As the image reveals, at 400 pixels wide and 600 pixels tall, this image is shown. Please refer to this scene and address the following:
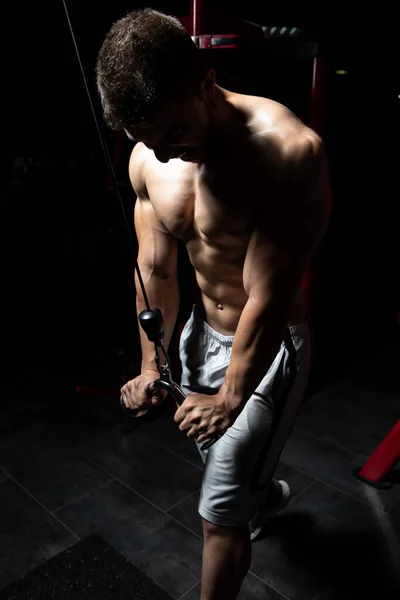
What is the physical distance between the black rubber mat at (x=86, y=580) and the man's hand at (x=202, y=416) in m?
0.79

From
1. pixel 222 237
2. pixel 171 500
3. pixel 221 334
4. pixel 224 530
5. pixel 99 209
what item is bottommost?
pixel 171 500

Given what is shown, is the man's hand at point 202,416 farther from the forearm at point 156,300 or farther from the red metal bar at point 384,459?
the red metal bar at point 384,459

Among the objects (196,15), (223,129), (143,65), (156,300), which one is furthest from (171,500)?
(196,15)

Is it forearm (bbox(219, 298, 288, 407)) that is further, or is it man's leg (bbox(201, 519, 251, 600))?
man's leg (bbox(201, 519, 251, 600))

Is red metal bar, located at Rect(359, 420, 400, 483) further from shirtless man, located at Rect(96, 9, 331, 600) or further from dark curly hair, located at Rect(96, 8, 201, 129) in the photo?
dark curly hair, located at Rect(96, 8, 201, 129)

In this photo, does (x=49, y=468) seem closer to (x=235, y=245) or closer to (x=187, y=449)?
(x=187, y=449)

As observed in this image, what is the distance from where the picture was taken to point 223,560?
129cm

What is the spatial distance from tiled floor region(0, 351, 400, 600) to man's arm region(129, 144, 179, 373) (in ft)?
2.70

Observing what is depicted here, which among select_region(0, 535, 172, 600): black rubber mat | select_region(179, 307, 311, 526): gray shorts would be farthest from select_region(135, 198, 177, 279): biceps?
select_region(0, 535, 172, 600): black rubber mat

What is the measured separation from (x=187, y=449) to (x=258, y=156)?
169cm

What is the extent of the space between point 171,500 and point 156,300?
0.99 m

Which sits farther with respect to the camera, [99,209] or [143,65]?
[99,209]

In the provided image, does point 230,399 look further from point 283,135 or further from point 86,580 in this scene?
point 86,580

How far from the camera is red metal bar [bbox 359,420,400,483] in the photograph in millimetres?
2053
